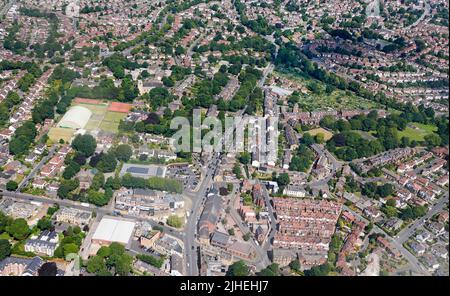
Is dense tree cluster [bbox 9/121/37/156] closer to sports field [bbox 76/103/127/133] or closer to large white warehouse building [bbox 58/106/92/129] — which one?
large white warehouse building [bbox 58/106/92/129]

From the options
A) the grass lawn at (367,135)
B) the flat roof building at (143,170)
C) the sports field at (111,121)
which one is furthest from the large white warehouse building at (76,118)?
the grass lawn at (367,135)

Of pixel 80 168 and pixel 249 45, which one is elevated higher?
pixel 80 168

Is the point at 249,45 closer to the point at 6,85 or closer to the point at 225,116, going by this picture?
the point at 225,116

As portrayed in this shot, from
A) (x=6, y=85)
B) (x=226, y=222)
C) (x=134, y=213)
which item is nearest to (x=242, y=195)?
(x=226, y=222)

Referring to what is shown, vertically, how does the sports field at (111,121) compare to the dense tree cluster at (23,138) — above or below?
below

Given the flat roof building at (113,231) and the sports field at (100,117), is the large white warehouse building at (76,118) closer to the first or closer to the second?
the sports field at (100,117)

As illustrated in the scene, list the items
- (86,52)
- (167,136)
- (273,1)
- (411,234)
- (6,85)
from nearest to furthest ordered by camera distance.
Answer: (411,234) → (167,136) → (6,85) → (86,52) → (273,1)

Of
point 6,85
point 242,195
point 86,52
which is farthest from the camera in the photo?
point 86,52

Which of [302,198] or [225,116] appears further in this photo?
[225,116]
